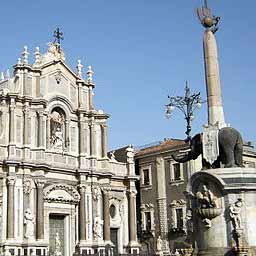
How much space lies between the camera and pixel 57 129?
38.1 m

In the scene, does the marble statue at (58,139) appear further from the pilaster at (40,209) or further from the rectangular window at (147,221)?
the rectangular window at (147,221)

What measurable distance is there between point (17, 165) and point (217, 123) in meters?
19.0

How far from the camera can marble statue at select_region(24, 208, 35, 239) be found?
3379 centimetres

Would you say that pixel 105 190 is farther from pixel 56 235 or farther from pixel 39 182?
pixel 39 182

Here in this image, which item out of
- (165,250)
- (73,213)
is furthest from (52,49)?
(165,250)

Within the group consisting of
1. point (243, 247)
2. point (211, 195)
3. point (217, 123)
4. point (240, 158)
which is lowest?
point (243, 247)

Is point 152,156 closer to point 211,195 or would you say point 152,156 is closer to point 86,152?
point 86,152

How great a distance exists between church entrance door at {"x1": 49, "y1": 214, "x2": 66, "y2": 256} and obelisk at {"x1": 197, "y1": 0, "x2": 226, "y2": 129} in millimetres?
20738

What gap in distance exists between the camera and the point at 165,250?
41438 millimetres

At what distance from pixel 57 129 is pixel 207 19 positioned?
797 inches

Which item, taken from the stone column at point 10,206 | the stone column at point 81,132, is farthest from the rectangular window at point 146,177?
the stone column at point 10,206

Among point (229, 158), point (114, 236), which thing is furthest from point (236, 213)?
point (114, 236)

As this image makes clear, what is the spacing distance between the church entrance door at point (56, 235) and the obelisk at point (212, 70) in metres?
20.7

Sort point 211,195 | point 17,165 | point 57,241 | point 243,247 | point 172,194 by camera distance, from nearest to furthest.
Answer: point 243,247 < point 211,195 < point 17,165 < point 57,241 < point 172,194
